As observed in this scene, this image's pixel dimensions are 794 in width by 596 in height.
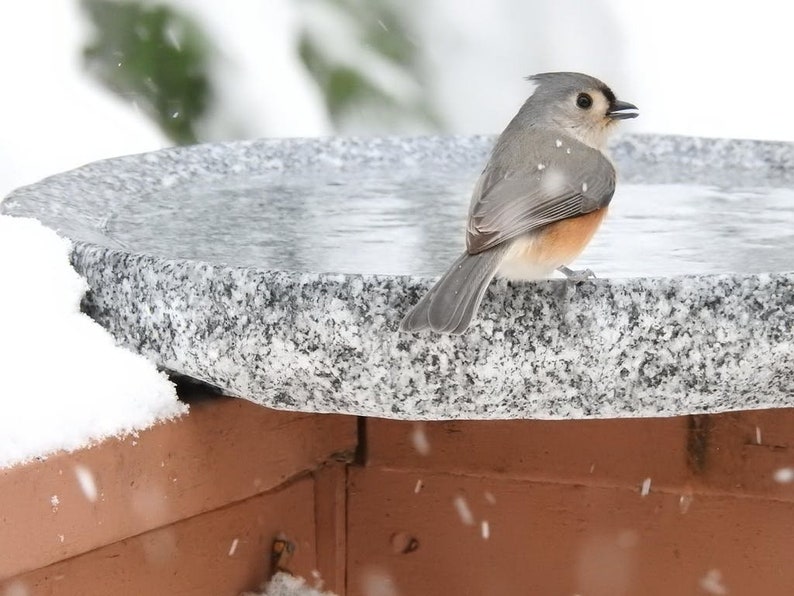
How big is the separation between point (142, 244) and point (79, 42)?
247 cm

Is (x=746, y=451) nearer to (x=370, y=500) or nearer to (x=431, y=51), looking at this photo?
(x=370, y=500)

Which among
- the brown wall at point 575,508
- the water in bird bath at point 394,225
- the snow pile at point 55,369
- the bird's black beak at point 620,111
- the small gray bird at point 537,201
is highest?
the bird's black beak at point 620,111

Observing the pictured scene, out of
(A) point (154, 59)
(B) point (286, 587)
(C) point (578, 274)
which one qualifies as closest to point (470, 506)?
(B) point (286, 587)

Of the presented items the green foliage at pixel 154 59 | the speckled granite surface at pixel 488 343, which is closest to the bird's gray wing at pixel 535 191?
the speckled granite surface at pixel 488 343

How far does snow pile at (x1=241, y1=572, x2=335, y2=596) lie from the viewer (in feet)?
6.16

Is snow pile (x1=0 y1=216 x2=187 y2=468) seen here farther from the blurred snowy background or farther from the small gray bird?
the blurred snowy background

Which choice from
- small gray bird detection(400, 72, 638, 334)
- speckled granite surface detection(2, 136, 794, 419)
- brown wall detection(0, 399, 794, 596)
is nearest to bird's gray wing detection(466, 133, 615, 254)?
small gray bird detection(400, 72, 638, 334)

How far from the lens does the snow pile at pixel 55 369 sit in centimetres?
148

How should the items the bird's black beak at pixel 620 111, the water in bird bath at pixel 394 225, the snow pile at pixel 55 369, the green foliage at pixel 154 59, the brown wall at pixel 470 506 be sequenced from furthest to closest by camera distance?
1. the green foliage at pixel 154 59
2. the bird's black beak at pixel 620 111
3. the water in bird bath at pixel 394 225
4. the brown wall at pixel 470 506
5. the snow pile at pixel 55 369

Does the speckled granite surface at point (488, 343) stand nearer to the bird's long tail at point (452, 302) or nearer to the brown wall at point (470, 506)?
the bird's long tail at point (452, 302)

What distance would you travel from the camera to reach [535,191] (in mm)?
1648

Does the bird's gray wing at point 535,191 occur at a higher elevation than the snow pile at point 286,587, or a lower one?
higher

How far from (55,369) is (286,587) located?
1.79 ft

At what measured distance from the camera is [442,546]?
2.01 m
